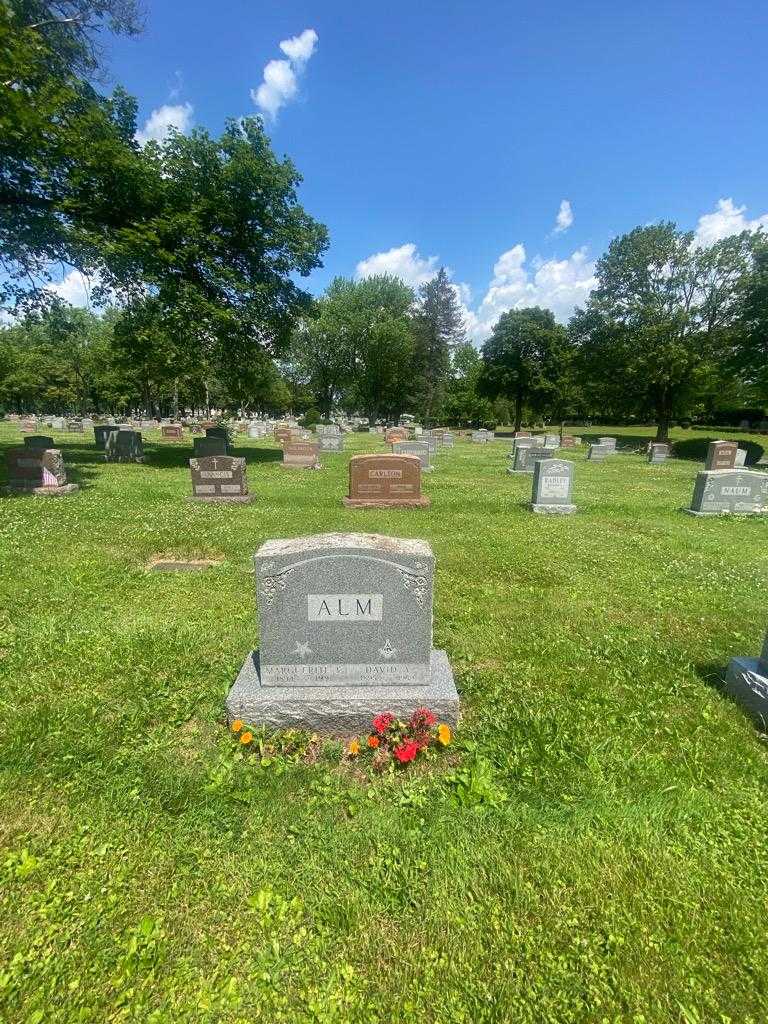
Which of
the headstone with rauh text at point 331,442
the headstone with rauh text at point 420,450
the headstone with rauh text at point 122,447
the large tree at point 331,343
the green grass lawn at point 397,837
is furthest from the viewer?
the large tree at point 331,343

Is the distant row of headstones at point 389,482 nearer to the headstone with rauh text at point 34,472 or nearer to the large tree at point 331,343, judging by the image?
the headstone with rauh text at point 34,472

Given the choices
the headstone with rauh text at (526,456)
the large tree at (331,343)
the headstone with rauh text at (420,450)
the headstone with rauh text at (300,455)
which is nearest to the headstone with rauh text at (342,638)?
the headstone with rauh text at (420,450)

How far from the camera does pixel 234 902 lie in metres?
2.33

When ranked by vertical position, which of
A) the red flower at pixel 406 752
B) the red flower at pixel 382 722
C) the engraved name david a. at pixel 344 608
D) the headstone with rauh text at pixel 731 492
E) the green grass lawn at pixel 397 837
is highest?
the engraved name david a. at pixel 344 608

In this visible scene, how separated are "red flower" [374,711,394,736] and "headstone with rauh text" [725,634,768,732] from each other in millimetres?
3028

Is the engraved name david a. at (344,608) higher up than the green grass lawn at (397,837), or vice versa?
the engraved name david a. at (344,608)

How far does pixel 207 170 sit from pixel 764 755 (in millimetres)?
23608

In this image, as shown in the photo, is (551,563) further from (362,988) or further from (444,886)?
(362,988)

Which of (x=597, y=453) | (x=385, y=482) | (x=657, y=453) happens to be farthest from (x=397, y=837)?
(x=657, y=453)

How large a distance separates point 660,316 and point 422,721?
42.1 meters

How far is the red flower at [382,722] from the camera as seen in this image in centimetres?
340

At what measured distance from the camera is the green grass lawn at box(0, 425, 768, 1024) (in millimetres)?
1996

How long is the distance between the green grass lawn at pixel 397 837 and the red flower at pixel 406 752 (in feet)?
0.39

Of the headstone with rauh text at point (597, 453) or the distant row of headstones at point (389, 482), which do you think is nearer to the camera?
the distant row of headstones at point (389, 482)
